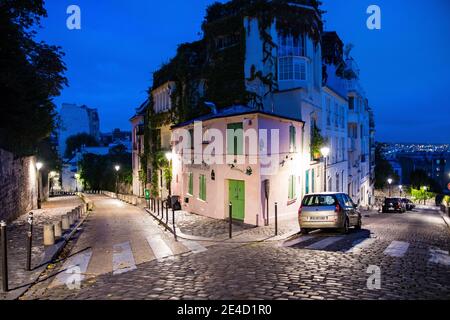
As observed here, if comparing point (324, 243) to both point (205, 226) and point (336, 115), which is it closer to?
point (205, 226)

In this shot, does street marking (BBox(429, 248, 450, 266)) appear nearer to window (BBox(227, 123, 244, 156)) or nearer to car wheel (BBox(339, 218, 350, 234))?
car wheel (BBox(339, 218, 350, 234))

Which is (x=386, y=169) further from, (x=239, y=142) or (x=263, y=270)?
(x=263, y=270)

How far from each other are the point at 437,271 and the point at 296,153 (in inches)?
533

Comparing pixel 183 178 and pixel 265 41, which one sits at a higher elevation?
pixel 265 41

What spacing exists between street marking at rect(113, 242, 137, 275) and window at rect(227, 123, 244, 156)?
7.38 m

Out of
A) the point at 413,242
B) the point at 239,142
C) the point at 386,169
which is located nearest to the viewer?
the point at 413,242

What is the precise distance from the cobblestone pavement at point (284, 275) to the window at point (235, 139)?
7002 millimetres

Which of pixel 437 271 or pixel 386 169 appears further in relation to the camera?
pixel 386 169

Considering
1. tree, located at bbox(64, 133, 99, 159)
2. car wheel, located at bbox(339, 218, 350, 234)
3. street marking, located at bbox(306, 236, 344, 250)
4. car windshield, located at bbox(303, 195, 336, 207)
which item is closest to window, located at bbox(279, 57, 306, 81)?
car windshield, located at bbox(303, 195, 336, 207)

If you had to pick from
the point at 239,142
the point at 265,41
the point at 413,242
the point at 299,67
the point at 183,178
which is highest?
the point at 265,41

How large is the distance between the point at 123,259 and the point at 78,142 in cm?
7575

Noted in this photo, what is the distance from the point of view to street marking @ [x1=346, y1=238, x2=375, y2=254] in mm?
11241
